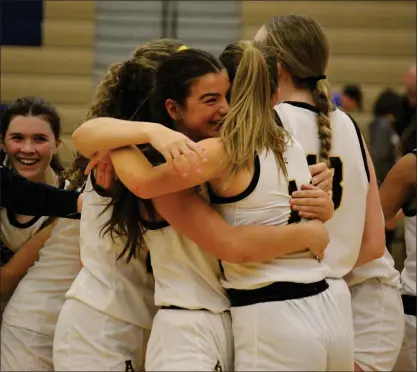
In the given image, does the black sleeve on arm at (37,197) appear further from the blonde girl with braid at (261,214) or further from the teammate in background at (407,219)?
the teammate in background at (407,219)

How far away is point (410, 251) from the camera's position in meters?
3.21

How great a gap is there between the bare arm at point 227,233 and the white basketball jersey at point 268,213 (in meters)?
0.03

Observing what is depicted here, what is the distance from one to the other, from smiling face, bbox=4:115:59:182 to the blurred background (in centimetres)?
445

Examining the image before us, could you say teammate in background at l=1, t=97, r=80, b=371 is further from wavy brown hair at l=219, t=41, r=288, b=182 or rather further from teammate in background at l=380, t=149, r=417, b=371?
teammate in background at l=380, t=149, r=417, b=371

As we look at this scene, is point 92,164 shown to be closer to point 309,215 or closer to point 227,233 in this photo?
point 227,233

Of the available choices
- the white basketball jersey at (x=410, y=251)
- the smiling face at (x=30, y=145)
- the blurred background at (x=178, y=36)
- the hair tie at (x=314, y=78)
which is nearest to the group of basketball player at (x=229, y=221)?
the hair tie at (x=314, y=78)

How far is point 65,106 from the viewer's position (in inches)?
309

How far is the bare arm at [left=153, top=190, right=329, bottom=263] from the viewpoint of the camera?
223 cm

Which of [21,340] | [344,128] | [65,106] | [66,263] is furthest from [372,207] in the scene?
[65,106]

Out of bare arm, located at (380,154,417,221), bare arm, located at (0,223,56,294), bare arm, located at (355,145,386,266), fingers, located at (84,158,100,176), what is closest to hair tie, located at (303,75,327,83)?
bare arm, located at (355,145,386,266)

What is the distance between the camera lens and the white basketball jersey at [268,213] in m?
2.26

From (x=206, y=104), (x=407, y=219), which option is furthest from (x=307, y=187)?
(x=407, y=219)

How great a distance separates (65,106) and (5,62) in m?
0.76

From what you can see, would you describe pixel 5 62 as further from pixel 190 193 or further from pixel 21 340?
pixel 190 193
